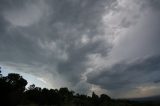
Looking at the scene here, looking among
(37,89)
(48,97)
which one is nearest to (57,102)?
(48,97)

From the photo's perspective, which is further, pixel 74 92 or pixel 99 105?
pixel 74 92

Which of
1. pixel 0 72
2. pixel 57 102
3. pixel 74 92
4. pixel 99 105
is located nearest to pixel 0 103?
pixel 0 72

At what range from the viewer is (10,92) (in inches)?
2953

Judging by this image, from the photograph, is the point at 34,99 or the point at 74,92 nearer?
the point at 34,99

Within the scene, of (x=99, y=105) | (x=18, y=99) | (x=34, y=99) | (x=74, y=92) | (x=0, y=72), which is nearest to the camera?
(x=18, y=99)

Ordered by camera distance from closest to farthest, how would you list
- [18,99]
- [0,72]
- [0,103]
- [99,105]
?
[0,103]
[18,99]
[0,72]
[99,105]

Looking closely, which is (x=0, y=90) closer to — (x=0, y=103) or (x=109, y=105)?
(x=0, y=103)

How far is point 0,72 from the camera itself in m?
95.4

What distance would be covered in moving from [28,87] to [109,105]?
45065mm

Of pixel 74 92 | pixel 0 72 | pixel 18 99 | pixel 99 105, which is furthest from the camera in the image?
pixel 74 92

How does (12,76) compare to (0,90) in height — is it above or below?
above

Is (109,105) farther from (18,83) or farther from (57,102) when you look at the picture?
(18,83)

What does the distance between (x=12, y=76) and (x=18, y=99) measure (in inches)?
1804

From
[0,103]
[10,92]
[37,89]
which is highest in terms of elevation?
[37,89]
